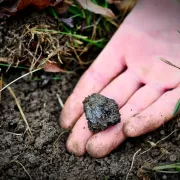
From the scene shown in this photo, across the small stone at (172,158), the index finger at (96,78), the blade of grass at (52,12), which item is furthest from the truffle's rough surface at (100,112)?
the blade of grass at (52,12)

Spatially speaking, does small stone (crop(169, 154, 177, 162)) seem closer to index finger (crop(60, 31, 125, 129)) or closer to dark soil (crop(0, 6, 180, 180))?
dark soil (crop(0, 6, 180, 180))

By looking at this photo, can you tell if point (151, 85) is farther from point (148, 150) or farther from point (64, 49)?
point (64, 49)

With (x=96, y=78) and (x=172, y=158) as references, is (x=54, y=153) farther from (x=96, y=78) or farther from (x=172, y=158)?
(x=172, y=158)

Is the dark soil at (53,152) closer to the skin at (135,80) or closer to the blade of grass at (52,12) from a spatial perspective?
the skin at (135,80)

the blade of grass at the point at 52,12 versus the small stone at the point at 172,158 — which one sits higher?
the blade of grass at the point at 52,12

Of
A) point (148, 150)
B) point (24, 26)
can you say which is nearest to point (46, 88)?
point (24, 26)
